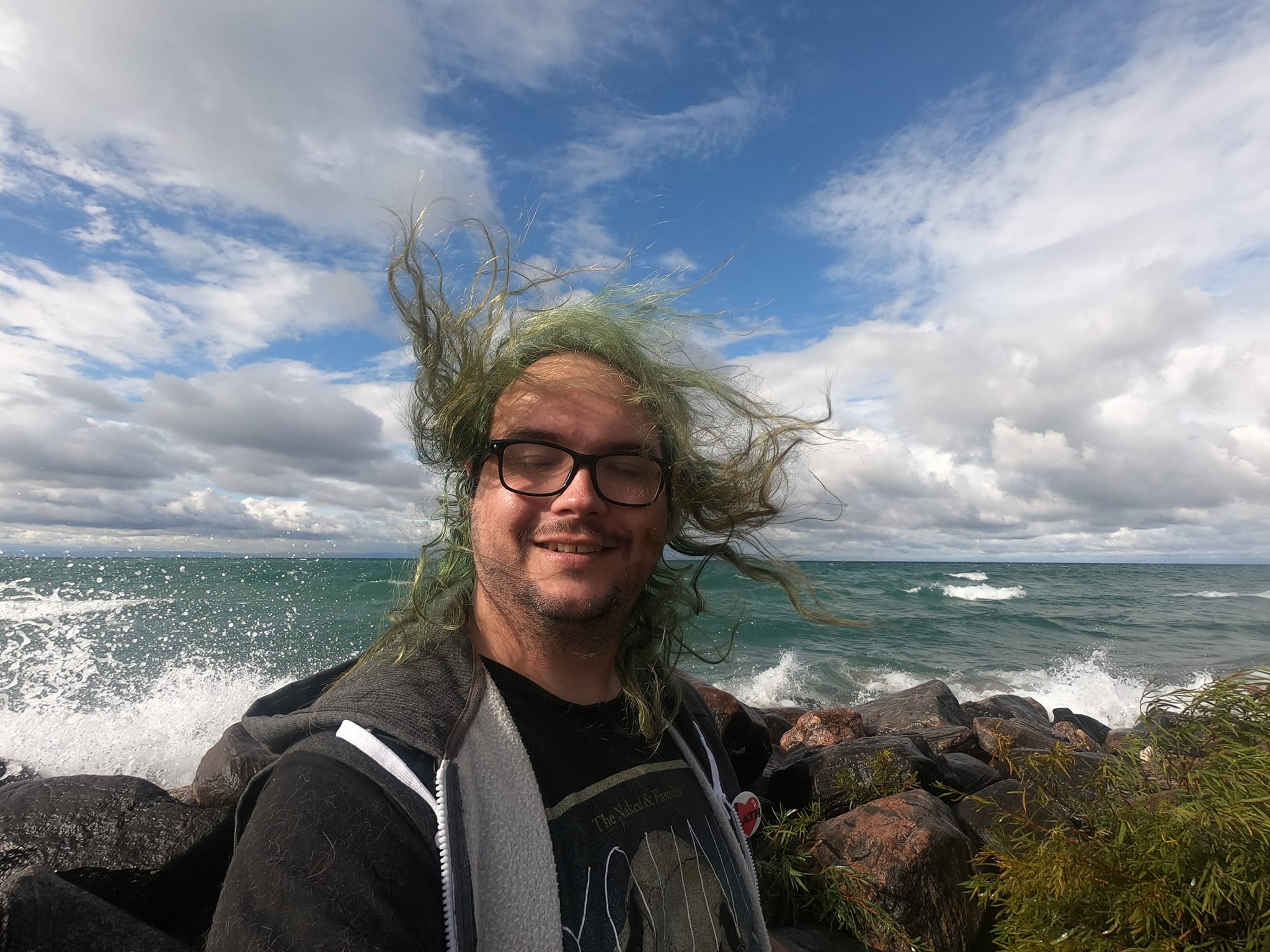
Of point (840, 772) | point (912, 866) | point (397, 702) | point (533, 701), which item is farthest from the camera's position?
point (840, 772)

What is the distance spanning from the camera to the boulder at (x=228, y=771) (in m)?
4.82

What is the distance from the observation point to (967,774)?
6.09 meters

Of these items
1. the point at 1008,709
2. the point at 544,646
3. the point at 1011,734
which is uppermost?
the point at 544,646

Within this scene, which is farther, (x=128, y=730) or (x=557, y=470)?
(x=128, y=730)

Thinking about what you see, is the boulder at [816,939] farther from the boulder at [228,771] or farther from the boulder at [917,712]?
the boulder at [917,712]

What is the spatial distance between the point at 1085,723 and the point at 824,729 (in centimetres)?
650

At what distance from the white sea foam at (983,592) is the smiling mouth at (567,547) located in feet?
121

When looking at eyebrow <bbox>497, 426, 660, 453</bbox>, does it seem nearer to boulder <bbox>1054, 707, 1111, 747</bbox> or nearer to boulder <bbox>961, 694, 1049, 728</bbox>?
boulder <bbox>961, 694, 1049, 728</bbox>

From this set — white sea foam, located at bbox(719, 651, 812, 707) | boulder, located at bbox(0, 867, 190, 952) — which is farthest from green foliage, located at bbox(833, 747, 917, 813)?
white sea foam, located at bbox(719, 651, 812, 707)

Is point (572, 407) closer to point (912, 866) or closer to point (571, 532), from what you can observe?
point (571, 532)

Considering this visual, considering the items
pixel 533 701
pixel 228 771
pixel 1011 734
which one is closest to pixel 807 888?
pixel 533 701

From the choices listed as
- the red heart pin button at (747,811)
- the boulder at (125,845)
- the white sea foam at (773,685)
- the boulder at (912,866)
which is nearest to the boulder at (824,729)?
the boulder at (912,866)

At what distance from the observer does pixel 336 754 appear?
141 centimetres

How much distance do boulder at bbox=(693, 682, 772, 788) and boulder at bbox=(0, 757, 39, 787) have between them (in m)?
6.56
